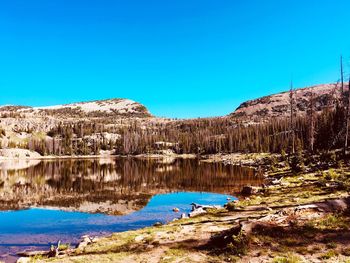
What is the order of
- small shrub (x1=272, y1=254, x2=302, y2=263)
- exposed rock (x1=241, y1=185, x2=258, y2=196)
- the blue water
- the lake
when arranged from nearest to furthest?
1. small shrub (x1=272, y1=254, x2=302, y2=263)
2. the blue water
3. the lake
4. exposed rock (x1=241, y1=185, x2=258, y2=196)

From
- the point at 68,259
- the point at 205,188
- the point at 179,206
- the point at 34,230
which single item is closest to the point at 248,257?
the point at 68,259

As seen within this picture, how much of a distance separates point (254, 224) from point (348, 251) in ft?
14.9

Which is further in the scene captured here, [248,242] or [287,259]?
[248,242]

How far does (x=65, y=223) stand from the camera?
114ft

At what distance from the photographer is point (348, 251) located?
1417cm

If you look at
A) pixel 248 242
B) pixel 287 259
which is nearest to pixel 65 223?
pixel 248 242

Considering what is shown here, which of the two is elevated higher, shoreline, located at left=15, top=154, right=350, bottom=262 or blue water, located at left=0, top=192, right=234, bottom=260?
shoreline, located at left=15, top=154, right=350, bottom=262

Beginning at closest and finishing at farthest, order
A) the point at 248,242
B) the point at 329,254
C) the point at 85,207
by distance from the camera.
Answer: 1. the point at 329,254
2. the point at 248,242
3. the point at 85,207

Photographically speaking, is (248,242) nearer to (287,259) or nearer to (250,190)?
(287,259)

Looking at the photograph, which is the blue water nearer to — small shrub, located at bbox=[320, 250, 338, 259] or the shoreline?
the shoreline

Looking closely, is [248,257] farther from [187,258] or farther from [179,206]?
[179,206]

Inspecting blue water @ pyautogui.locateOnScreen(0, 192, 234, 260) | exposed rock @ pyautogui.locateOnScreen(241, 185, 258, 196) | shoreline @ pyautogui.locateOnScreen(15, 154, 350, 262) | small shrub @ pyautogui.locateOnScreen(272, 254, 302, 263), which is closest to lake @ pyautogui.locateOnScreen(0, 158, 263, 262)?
blue water @ pyautogui.locateOnScreen(0, 192, 234, 260)

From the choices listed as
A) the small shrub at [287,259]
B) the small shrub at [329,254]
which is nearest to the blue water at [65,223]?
the small shrub at [287,259]

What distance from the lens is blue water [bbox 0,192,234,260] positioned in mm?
28812
